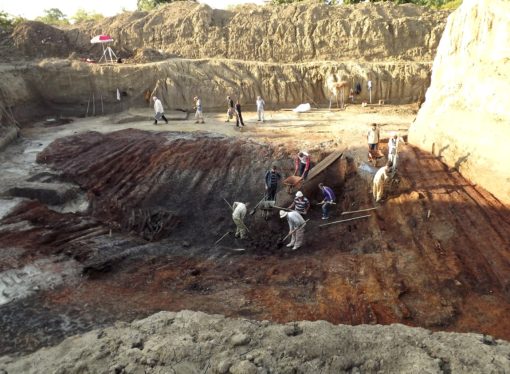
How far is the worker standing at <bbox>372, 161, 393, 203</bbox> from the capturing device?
10516 mm

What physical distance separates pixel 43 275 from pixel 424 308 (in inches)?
303

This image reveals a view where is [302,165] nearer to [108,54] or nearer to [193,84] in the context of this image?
[193,84]

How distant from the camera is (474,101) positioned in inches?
438

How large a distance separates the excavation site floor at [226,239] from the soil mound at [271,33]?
993 centimetres

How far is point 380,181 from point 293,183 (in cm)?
248

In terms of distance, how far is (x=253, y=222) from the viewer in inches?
451

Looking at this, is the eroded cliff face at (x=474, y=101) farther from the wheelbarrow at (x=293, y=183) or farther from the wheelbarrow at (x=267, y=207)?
the wheelbarrow at (x=267, y=207)

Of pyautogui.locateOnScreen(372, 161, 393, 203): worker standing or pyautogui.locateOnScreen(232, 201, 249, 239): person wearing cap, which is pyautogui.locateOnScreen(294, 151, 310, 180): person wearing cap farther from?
pyautogui.locateOnScreen(232, 201, 249, 239): person wearing cap

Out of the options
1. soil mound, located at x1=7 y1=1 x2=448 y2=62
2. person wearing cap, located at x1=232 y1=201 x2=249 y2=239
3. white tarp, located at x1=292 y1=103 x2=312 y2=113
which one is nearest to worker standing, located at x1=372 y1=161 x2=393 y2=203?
person wearing cap, located at x1=232 y1=201 x2=249 y2=239

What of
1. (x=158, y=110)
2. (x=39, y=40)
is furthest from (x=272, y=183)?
(x=39, y=40)

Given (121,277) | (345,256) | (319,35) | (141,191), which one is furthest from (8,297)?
(319,35)

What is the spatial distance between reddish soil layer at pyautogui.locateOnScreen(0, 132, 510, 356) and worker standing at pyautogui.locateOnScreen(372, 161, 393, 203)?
0.87 feet

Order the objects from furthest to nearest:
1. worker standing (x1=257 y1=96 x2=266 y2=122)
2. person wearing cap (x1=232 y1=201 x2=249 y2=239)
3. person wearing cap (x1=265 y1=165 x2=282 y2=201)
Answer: worker standing (x1=257 y1=96 x2=266 y2=122) < person wearing cap (x1=265 y1=165 x2=282 y2=201) < person wearing cap (x1=232 y1=201 x2=249 y2=239)

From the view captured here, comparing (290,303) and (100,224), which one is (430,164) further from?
(100,224)
